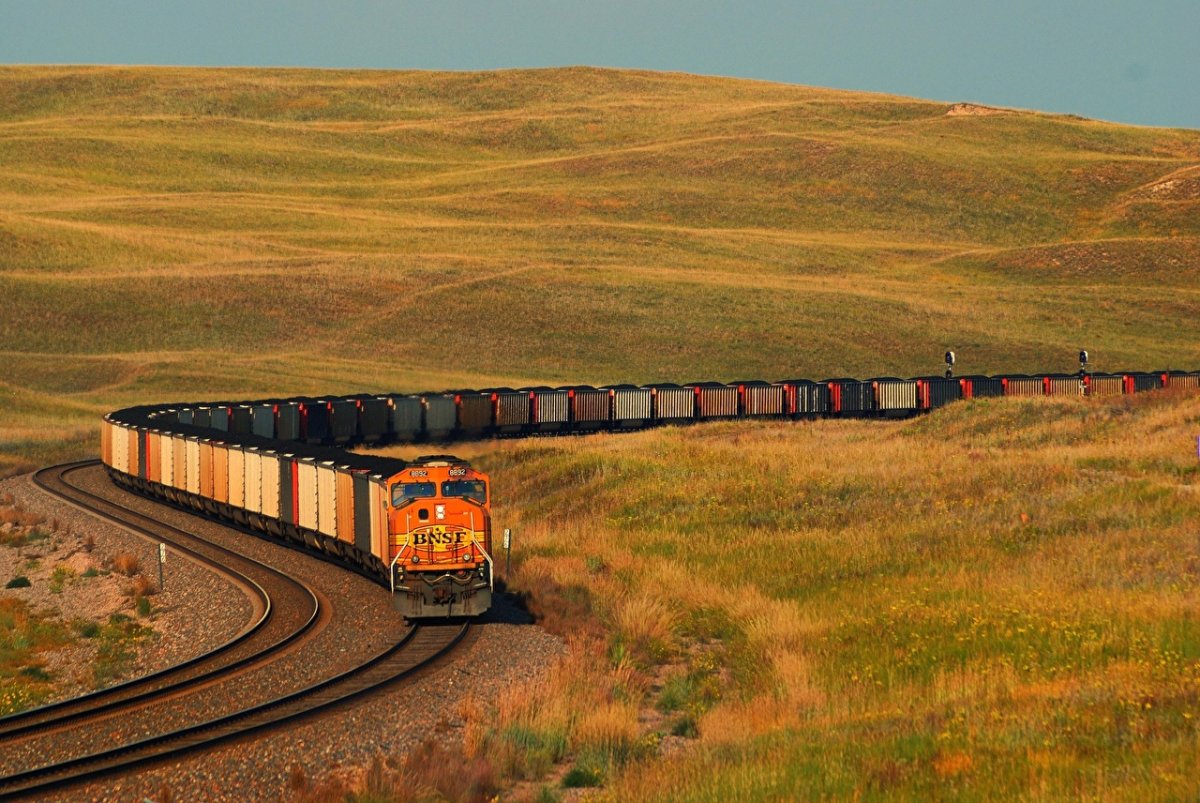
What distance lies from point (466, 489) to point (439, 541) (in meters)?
1.23

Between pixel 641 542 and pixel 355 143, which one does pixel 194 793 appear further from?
pixel 355 143

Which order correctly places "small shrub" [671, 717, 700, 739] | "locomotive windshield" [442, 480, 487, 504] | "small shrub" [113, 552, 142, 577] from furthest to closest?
"small shrub" [113, 552, 142, 577] < "locomotive windshield" [442, 480, 487, 504] < "small shrub" [671, 717, 700, 739]

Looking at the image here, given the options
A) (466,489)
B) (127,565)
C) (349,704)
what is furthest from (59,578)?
(349,704)

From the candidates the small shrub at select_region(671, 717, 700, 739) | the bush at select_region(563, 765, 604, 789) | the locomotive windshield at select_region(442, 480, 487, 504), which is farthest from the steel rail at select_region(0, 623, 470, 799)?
the small shrub at select_region(671, 717, 700, 739)

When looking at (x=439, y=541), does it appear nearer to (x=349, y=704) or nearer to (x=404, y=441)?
(x=349, y=704)

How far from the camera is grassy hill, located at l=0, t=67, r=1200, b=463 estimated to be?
10231 cm

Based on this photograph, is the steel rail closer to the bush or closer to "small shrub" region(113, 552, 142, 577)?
the bush

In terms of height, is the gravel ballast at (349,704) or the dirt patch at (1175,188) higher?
the dirt patch at (1175,188)

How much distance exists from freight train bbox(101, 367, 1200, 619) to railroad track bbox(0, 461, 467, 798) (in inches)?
56.0

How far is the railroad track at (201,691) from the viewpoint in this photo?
1781 centimetres

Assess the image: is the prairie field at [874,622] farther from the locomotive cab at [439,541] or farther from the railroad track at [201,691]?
the railroad track at [201,691]

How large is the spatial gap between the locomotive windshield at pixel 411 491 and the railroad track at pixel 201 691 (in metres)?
2.29

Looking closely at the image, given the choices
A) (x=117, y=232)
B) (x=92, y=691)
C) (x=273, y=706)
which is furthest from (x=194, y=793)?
(x=117, y=232)

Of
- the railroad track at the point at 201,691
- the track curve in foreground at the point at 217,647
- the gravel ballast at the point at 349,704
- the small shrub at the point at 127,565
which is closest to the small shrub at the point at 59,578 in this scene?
the small shrub at the point at 127,565
